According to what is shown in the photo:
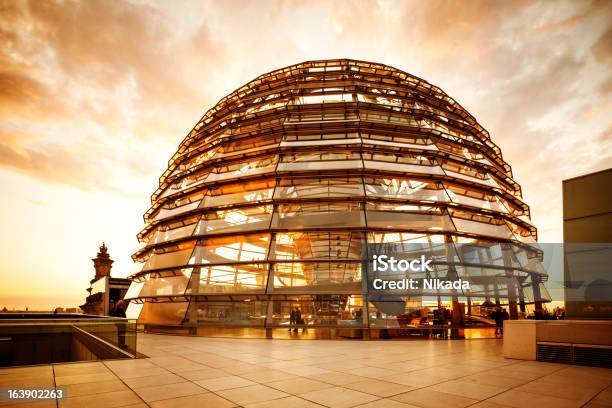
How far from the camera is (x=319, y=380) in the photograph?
725cm

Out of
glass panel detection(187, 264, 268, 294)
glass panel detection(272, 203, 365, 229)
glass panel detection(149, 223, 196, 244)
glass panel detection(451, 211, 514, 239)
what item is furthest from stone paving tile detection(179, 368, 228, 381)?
glass panel detection(451, 211, 514, 239)

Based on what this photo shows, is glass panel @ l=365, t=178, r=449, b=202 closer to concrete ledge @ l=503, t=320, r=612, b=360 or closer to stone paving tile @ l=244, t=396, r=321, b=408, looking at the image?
concrete ledge @ l=503, t=320, r=612, b=360

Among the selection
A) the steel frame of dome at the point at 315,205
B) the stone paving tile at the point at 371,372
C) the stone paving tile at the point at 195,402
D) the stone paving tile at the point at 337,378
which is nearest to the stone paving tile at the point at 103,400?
the stone paving tile at the point at 195,402

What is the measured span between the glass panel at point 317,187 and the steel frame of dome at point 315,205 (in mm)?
53

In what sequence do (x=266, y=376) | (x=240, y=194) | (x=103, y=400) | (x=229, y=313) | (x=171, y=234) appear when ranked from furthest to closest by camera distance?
(x=171, y=234) → (x=240, y=194) → (x=229, y=313) → (x=266, y=376) → (x=103, y=400)

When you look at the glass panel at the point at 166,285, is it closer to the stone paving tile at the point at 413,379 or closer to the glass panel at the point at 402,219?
the glass panel at the point at 402,219

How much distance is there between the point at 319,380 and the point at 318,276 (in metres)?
8.46

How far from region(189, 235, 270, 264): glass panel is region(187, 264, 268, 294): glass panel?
0.37 m

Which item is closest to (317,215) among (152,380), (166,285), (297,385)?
(166,285)

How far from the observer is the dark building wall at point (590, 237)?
9.55m

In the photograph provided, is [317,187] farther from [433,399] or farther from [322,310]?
[433,399]

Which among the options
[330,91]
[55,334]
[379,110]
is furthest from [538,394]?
[330,91]

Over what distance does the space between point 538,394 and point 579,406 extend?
76 centimetres

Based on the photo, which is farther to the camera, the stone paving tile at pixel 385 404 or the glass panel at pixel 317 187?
the glass panel at pixel 317 187
